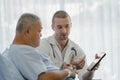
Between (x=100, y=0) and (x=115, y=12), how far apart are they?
0.70 ft

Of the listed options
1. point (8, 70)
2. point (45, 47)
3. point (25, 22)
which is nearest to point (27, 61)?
point (8, 70)

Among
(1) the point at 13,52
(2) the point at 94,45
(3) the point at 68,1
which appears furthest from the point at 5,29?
(1) the point at 13,52

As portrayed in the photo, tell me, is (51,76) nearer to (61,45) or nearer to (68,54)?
(68,54)

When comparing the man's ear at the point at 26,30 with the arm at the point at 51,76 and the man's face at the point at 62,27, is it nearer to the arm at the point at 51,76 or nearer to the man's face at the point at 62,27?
the arm at the point at 51,76

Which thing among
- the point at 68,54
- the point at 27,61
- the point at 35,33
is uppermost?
the point at 35,33

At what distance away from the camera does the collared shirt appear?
4.65 ft

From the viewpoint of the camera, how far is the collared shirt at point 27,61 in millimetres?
1417

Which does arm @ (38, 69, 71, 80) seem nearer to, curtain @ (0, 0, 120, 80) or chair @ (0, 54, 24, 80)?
chair @ (0, 54, 24, 80)

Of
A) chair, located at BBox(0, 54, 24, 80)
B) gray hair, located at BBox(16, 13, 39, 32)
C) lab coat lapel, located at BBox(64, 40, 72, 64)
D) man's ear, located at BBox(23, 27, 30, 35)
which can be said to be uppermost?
gray hair, located at BBox(16, 13, 39, 32)

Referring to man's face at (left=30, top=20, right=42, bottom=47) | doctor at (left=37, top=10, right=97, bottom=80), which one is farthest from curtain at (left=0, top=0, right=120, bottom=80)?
man's face at (left=30, top=20, right=42, bottom=47)

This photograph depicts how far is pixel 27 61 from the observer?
1417 millimetres

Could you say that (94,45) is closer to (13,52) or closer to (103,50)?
(103,50)

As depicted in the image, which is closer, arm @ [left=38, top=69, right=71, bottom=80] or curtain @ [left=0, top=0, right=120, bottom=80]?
arm @ [left=38, top=69, right=71, bottom=80]

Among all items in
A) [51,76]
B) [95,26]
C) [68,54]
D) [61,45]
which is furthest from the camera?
[95,26]
